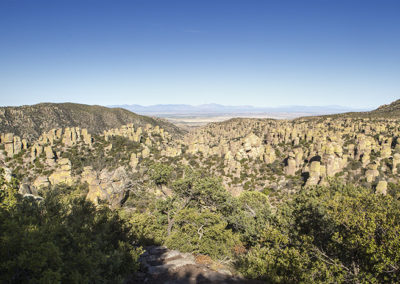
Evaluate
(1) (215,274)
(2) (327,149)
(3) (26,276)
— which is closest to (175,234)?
(1) (215,274)

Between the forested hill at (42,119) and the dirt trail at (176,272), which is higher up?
the forested hill at (42,119)

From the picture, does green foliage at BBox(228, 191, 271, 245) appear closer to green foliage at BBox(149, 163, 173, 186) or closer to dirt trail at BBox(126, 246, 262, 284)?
dirt trail at BBox(126, 246, 262, 284)

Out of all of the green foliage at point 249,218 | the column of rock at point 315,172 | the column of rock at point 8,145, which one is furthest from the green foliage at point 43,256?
the column of rock at point 8,145

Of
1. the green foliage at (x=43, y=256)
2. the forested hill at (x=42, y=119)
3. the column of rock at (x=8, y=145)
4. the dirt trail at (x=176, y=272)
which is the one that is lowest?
the dirt trail at (x=176, y=272)

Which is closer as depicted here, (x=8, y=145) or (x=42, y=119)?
(x=8, y=145)

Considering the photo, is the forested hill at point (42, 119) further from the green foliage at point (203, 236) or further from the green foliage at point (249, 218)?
the green foliage at point (249, 218)

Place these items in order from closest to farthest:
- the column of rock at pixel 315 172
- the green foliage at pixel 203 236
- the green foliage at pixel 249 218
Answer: the green foliage at pixel 203 236
the green foliage at pixel 249 218
the column of rock at pixel 315 172

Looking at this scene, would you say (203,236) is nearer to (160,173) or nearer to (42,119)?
(160,173)

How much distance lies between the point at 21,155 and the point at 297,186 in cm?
8228

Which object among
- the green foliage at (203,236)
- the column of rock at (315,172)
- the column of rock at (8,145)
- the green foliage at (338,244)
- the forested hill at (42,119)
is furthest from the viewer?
the forested hill at (42,119)

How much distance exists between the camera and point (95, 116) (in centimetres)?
19938

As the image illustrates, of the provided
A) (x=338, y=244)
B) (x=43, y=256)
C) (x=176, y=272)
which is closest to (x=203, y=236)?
(x=176, y=272)

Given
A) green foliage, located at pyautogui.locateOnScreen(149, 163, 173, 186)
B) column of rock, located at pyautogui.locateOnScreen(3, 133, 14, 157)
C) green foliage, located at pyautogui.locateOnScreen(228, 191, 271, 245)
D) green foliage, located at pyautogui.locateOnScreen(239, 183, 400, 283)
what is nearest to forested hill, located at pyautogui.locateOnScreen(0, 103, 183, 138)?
column of rock, located at pyautogui.locateOnScreen(3, 133, 14, 157)

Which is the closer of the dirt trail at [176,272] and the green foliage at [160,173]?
the dirt trail at [176,272]
